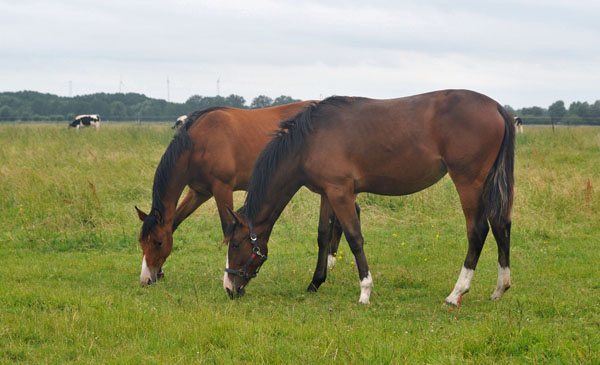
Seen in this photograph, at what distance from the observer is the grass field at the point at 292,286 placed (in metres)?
4.00

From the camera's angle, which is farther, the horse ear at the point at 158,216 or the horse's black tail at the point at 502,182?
the horse ear at the point at 158,216

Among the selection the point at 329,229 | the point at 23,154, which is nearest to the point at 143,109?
the point at 23,154

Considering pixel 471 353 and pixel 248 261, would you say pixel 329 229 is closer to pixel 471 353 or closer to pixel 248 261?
pixel 248 261

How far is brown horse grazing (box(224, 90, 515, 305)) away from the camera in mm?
5586

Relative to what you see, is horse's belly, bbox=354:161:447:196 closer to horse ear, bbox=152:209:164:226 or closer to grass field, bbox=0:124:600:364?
grass field, bbox=0:124:600:364

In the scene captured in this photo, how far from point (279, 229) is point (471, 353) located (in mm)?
5917

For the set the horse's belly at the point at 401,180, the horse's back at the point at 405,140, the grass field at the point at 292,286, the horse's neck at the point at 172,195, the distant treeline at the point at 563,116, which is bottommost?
the grass field at the point at 292,286

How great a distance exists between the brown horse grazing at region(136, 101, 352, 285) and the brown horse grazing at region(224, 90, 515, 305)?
2.34 ft

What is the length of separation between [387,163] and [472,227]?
1.06 meters

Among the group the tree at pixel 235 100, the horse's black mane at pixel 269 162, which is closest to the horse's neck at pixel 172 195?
the horse's black mane at pixel 269 162

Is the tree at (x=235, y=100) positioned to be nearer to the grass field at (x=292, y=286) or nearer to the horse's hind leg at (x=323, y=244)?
the grass field at (x=292, y=286)

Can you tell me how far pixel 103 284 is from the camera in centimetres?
652

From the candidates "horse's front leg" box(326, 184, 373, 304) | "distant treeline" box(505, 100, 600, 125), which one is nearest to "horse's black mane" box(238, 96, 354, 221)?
"horse's front leg" box(326, 184, 373, 304)

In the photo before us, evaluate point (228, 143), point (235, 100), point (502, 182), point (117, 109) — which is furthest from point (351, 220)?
point (117, 109)
